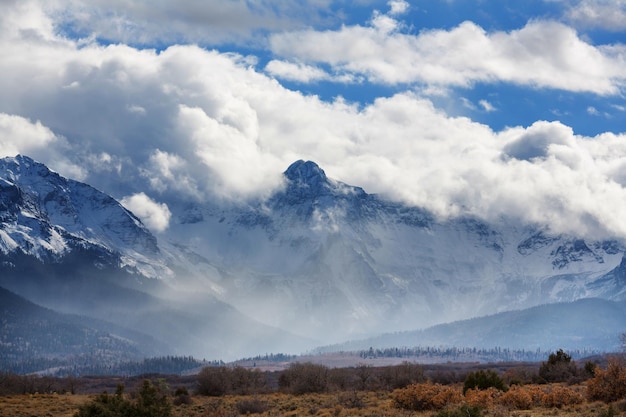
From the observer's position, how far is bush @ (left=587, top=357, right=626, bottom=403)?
6159 centimetres

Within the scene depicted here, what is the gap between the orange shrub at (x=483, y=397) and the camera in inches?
2454

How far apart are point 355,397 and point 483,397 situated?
46.4 feet

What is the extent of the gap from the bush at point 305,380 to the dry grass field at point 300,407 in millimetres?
5701

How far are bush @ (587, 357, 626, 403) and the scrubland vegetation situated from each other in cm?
7

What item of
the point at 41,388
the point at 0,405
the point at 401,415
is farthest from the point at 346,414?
the point at 41,388

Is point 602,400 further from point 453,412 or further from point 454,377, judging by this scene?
point 454,377

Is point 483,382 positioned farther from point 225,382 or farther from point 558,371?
point 225,382

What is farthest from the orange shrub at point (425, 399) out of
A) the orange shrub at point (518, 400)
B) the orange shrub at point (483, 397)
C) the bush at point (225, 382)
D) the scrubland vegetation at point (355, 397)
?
the bush at point (225, 382)

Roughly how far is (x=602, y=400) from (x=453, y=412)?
13.3 meters

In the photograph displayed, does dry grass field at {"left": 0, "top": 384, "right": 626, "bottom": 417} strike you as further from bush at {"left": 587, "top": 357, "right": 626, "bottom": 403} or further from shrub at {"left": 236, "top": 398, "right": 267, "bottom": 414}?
bush at {"left": 587, "top": 357, "right": 626, "bottom": 403}

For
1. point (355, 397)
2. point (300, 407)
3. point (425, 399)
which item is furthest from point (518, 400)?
point (300, 407)

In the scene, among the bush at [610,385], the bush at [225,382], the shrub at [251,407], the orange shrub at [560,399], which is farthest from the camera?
the bush at [225,382]

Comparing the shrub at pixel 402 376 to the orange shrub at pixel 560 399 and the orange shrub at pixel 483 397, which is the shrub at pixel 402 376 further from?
the orange shrub at pixel 560 399

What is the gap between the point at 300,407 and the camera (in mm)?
76562
